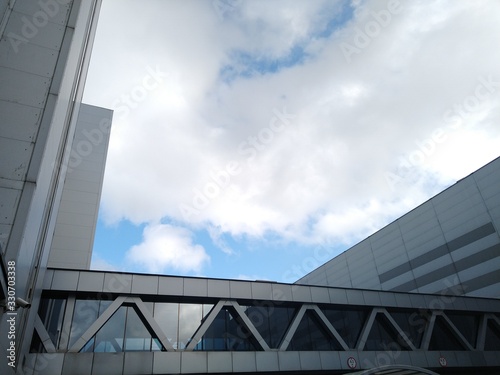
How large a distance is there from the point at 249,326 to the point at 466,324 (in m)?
16.9

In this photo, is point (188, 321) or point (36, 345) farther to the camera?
point (188, 321)

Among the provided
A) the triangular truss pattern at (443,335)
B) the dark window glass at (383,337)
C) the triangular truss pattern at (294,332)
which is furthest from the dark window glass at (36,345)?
the triangular truss pattern at (443,335)

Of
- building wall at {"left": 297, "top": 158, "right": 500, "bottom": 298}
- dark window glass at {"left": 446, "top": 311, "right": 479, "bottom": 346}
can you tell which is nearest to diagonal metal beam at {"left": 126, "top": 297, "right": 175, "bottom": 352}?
dark window glass at {"left": 446, "top": 311, "right": 479, "bottom": 346}

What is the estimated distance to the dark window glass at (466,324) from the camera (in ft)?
76.2

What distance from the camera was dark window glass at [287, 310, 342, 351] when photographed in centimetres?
1811

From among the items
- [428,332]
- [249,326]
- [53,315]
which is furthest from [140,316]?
[428,332]

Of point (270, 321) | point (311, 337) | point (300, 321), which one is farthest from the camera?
point (300, 321)

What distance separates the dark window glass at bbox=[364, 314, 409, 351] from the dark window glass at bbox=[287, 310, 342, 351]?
8.80ft

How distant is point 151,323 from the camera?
15539 mm

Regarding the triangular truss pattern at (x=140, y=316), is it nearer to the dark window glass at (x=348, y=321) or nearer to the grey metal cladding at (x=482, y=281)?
the dark window glass at (x=348, y=321)

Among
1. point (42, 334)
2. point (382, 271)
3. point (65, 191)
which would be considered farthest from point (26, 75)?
point (382, 271)

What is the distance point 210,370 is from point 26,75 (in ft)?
44.4

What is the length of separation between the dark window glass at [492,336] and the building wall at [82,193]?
33.1 meters

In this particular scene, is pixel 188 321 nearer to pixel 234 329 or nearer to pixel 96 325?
pixel 234 329
